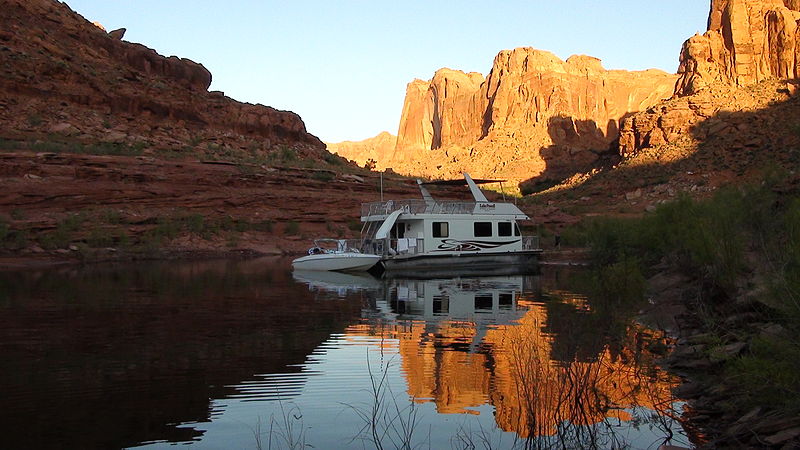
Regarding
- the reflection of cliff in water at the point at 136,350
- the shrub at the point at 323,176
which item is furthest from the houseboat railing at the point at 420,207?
the shrub at the point at 323,176

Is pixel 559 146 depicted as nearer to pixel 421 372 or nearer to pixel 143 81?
→ pixel 143 81

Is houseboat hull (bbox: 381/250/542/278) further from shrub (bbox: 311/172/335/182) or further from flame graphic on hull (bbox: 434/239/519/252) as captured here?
shrub (bbox: 311/172/335/182)

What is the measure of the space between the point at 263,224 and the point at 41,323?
29.6 metres

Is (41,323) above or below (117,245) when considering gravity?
below

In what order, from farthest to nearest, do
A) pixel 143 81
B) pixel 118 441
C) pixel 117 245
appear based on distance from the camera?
pixel 143 81 → pixel 117 245 → pixel 118 441

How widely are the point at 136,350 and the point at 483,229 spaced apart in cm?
2060

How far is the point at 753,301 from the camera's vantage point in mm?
10648

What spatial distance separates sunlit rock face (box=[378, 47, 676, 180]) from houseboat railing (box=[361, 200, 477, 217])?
2522 inches

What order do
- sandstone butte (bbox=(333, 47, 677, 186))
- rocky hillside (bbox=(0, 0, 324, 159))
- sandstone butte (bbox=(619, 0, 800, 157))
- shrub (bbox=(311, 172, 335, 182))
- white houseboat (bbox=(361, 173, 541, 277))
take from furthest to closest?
sandstone butte (bbox=(333, 47, 677, 186)) < sandstone butte (bbox=(619, 0, 800, 157)) < shrub (bbox=(311, 172, 335, 182)) < rocky hillside (bbox=(0, 0, 324, 159)) < white houseboat (bbox=(361, 173, 541, 277))

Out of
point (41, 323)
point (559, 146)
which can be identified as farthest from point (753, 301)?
point (559, 146)

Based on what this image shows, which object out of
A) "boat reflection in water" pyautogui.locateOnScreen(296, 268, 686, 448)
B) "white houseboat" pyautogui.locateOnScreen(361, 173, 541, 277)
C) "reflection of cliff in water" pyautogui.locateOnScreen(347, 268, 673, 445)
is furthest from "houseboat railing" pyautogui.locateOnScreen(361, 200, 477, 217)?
"boat reflection in water" pyautogui.locateOnScreen(296, 268, 686, 448)

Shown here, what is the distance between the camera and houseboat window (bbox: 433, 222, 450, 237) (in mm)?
29047

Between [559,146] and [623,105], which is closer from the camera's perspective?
[559,146]

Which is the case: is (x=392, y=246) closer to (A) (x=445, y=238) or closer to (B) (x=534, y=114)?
(A) (x=445, y=238)
